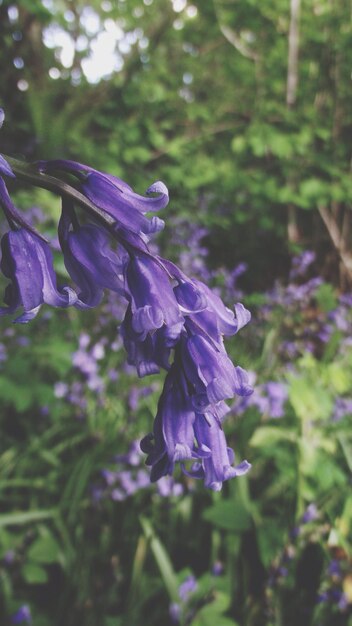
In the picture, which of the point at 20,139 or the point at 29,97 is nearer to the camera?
the point at 29,97

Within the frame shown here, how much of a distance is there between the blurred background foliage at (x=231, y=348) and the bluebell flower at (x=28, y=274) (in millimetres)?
234

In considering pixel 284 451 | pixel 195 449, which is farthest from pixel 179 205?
pixel 195 449

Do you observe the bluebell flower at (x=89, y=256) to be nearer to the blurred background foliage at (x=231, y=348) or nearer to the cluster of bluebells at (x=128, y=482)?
the blurred background foliage at (x=231, y=348)

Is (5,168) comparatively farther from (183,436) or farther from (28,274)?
(183,436)

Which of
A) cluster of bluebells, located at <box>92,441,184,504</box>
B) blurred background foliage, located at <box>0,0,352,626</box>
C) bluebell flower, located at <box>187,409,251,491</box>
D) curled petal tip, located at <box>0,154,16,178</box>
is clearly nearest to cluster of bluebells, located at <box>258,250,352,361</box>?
blurred background foliage, located at <box>0,0,352,626</box>

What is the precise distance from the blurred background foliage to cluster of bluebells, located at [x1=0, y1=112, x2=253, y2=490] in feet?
0.79

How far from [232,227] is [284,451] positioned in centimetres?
416

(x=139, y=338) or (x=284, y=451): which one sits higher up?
(x=139, y=338)

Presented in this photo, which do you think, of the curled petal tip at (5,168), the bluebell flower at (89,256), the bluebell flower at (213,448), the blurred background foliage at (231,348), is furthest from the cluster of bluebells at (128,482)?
the curled petal tip at (5,168)

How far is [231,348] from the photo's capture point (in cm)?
365

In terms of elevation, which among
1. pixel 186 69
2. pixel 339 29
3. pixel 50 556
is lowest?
pixel 50 556

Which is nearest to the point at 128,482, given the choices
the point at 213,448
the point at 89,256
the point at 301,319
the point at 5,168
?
the point at 213,448

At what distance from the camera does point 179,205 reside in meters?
5.05

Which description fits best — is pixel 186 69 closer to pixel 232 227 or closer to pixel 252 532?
pixel 232 227
